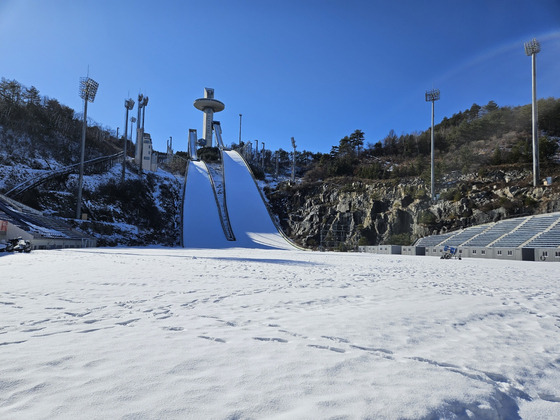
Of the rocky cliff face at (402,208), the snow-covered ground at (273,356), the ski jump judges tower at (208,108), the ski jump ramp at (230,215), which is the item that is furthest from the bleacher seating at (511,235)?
the ski jump judges tower at (208,108)

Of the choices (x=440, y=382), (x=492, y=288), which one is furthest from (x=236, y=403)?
(x=492, y=288)

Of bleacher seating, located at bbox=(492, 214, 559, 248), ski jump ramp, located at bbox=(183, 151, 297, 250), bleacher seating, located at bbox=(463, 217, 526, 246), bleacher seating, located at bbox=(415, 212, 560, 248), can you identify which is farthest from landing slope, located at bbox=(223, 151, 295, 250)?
bleacher seating, located at bbox=(492, 214, 559, 248)

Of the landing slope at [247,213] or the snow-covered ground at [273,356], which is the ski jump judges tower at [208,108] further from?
the snow-covered ground at [273,356]

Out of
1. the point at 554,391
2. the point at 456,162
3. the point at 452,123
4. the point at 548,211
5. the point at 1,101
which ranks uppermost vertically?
the point at 452,123

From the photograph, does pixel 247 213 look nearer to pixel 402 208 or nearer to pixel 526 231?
pixel 402 208

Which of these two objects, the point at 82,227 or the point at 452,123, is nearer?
the point at 82,227

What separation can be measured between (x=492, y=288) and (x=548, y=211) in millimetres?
19871

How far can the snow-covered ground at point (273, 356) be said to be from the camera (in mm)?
1995

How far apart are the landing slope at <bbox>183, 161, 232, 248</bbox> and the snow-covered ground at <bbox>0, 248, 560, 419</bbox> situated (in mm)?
21430

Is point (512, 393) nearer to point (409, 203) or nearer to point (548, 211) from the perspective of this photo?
point (548, 211)

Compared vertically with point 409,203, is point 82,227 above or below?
below

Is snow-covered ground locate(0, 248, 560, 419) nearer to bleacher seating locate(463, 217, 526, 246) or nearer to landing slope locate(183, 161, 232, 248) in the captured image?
bleacher seating locate(463, 217, 526, 246)

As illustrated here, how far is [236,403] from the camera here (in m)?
1.99

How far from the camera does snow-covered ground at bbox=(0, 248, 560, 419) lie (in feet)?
6.55
